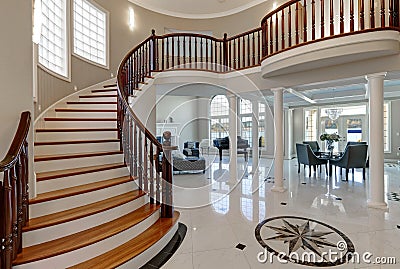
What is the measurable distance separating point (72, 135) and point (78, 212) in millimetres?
1589

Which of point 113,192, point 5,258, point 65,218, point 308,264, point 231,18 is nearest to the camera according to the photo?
point 5,258

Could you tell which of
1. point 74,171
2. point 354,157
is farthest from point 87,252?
point 354,157

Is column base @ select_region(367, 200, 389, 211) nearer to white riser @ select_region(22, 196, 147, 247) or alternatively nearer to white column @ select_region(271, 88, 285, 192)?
white column @ select_region(271, 88, 285, 192)

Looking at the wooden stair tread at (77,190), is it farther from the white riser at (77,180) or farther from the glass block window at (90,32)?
the glass block window at (90,32)

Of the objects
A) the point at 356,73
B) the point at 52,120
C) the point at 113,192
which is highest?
the point at 356,73

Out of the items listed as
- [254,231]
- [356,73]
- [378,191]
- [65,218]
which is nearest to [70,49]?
[65,218]

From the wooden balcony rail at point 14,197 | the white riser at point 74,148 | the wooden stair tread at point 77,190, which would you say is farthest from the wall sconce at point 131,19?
the wooden balcony rail at point 14,197

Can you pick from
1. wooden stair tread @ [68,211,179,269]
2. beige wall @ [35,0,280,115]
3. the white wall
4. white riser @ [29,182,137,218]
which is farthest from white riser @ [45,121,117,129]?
the white wall

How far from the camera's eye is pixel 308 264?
2.42 m

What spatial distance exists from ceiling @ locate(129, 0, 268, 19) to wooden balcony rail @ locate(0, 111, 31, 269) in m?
6.95

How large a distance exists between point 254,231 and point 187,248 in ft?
3.17

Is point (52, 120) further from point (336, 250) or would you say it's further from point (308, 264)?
point (336, 250)

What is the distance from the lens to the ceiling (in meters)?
7.77

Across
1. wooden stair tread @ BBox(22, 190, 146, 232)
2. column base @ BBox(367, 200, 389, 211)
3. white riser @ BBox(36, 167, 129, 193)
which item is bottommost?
column base @ BBox(367, 200, 389, 211)
